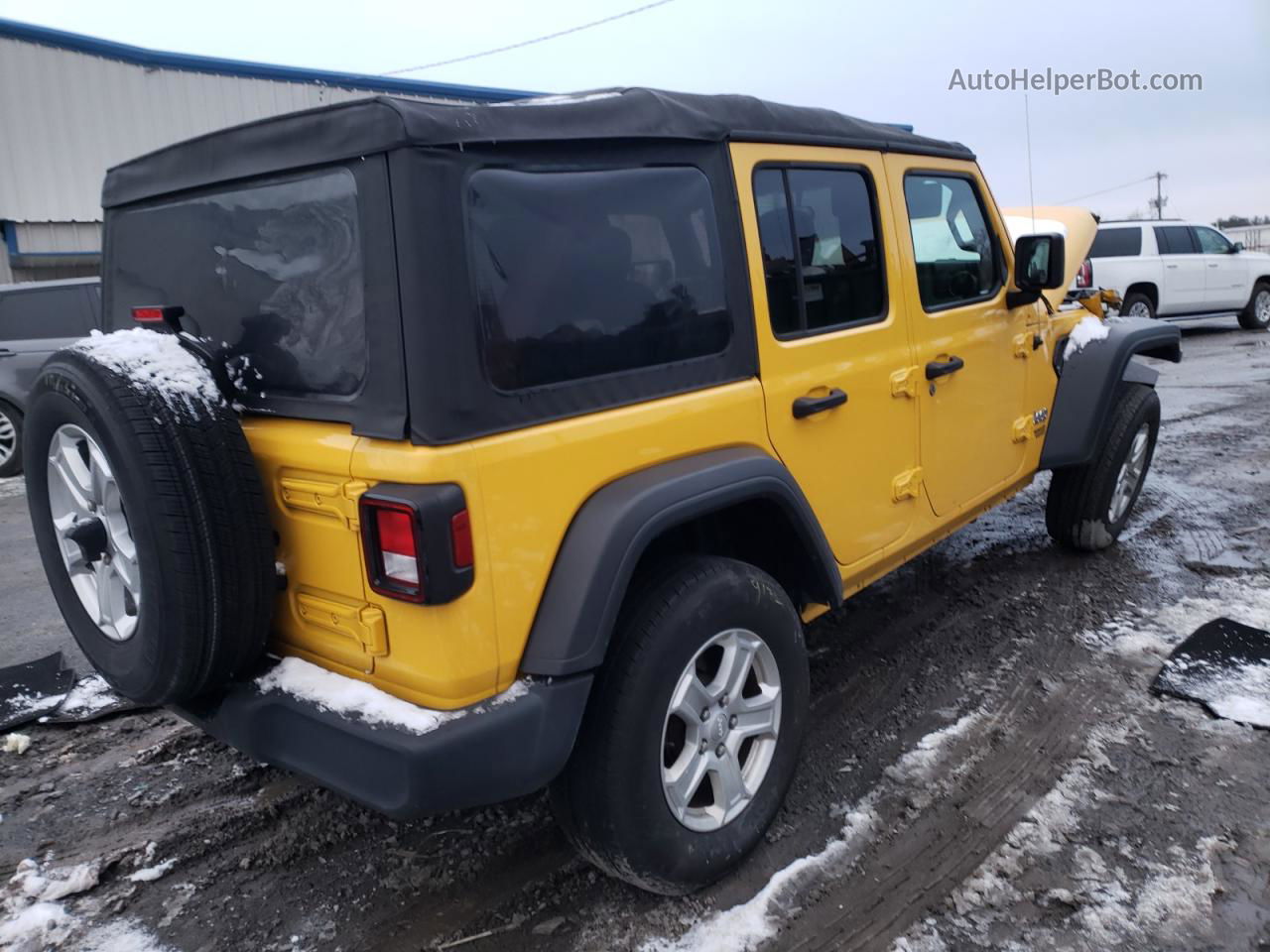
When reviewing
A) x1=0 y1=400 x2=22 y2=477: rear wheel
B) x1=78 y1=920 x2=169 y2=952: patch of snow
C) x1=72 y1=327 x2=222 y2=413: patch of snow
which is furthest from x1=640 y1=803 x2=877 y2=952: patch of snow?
x1=0 y1=400 x2=22 y2=477: rear wheel

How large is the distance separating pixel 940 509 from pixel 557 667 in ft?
6.80

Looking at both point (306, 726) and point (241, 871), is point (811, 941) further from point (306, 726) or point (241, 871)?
point (241, 871)

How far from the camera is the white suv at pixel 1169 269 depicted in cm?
1444

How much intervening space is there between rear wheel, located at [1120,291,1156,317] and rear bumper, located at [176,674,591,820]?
14.6 meters

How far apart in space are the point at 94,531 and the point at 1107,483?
4.35 meters

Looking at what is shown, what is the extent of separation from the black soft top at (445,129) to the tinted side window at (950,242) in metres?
0.58

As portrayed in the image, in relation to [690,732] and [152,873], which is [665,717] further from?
[152,873]

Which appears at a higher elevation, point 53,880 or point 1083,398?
point 1083,398

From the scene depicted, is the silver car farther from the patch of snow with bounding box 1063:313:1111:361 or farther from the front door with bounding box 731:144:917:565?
the patch of snow with bounding box 1063:313:1111:361

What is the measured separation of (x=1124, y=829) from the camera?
2736mm

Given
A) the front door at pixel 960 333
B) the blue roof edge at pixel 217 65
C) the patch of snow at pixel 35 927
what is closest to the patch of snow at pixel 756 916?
the front door at pixel 960 333

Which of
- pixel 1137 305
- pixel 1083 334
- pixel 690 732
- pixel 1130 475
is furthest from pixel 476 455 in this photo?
pixel 1137 305

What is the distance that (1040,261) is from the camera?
3.98m

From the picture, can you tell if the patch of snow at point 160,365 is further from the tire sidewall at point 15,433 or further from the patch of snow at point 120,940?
the tire sidewall at point 15,433
